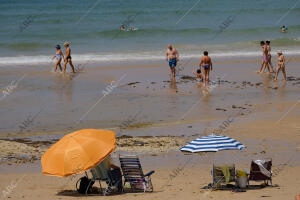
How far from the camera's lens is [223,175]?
9.07m

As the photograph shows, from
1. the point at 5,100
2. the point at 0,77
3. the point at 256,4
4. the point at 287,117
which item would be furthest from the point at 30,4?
the point at 287,117

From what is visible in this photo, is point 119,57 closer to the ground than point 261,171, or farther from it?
farther from it

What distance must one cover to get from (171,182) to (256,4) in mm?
51969

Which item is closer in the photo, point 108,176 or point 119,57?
point 108,176

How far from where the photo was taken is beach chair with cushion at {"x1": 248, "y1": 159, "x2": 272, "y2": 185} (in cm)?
911

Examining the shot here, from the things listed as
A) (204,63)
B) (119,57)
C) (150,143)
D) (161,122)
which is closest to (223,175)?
(150,143)

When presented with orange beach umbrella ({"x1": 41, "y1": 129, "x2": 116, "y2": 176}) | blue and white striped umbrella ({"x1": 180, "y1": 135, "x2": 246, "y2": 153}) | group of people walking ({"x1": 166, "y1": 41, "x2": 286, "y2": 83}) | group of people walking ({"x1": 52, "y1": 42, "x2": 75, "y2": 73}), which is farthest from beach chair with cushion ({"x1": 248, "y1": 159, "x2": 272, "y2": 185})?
group of people walking ({"x1": 52, "y1": 42, "x2": 75, "y2": 73})

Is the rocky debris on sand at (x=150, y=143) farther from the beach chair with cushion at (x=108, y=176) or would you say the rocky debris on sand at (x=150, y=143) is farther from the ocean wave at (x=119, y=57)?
the ocean wave at (x=119, y=57)

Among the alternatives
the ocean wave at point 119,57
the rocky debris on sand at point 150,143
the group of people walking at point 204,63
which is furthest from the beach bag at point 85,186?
the ocean wave at point 119,57

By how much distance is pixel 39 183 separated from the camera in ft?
32.0

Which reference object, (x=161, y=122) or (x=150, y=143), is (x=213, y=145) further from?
(x=161, y=122)

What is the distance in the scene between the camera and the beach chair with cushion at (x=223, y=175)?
904 cm

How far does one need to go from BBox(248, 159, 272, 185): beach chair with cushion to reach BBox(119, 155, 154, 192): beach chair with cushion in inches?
66.8

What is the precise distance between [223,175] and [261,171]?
65cm
